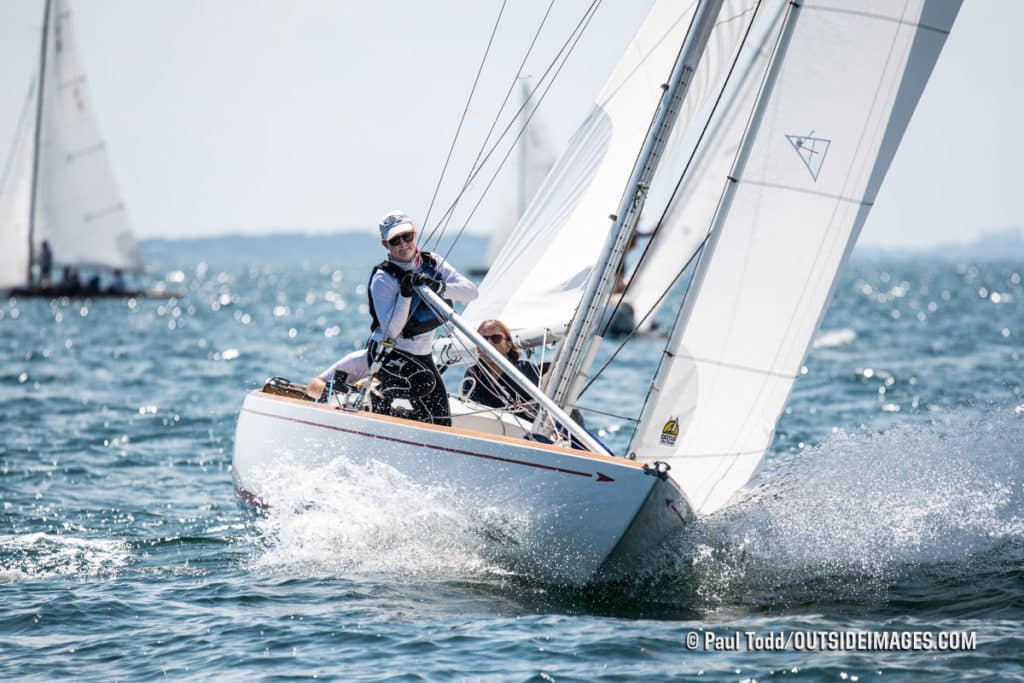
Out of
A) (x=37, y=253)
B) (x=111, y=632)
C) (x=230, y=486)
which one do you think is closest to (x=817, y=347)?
(x=230, y=486)

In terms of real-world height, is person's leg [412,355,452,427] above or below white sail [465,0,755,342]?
below

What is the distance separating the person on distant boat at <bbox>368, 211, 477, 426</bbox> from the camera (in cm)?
693

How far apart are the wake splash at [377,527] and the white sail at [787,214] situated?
1.01m

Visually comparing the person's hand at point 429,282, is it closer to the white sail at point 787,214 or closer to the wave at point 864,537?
the white sail at point 787,214

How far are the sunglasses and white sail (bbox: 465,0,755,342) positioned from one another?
1.34 metres

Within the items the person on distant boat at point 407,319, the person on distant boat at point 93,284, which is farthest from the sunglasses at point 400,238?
the person on distant boat at point 93,284

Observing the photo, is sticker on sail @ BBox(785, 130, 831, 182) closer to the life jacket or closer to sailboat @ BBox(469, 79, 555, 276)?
the life jacket

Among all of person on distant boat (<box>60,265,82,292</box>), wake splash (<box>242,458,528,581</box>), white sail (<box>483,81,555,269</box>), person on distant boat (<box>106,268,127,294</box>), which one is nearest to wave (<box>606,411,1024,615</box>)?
wake splash (<box>242,458,528,581</box>)

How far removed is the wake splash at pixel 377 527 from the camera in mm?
6539

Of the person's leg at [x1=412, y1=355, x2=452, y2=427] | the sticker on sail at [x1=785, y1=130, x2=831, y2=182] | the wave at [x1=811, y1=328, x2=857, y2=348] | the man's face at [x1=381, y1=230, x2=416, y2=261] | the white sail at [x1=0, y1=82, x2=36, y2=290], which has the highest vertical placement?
the white sail at [x1=0, y1=82, x2=36, y2=290]

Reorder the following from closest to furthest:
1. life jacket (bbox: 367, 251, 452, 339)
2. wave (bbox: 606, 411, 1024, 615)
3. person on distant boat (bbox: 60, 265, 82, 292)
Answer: wave (bbox: 606, 411, 1024, 615) < life jacket (bbox: 367, 251, 452, 339) < person on distant boat (bbox: 60, 265, 82, 292)

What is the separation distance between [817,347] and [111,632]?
20.2 m

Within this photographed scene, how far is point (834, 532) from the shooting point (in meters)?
6.74

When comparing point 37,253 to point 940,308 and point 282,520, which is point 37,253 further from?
point 282,520
